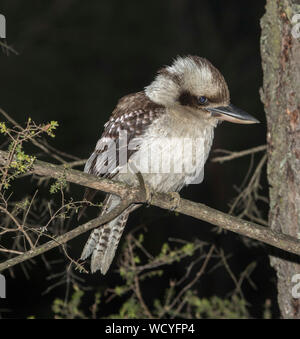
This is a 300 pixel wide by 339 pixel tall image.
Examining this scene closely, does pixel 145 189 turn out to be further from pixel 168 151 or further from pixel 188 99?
pixel 188 99

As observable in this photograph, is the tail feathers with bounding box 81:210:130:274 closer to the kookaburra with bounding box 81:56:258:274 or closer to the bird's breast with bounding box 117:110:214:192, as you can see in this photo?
the kookaburra with bounding box 81:56:258:274

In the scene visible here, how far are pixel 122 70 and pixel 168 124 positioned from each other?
463 cm

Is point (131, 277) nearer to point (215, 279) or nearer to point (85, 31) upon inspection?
point (215, 279)

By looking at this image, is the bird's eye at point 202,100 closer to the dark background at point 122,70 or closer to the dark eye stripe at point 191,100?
the dark eye stripe at point 191,100

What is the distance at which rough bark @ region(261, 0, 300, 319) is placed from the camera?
3.61 meters

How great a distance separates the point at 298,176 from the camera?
3.60 meters

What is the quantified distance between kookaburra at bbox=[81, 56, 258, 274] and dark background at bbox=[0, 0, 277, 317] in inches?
99.1

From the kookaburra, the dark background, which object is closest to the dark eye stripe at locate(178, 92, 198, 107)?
the kookaburra

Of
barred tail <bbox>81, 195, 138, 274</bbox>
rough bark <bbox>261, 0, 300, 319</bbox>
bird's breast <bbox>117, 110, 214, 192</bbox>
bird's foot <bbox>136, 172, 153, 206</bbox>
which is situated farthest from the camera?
barred tail <bbox>81, 195, 138, 274</bbox>

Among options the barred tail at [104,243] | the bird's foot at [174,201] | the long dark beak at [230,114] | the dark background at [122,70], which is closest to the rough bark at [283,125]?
the long dark beak at [230,114]

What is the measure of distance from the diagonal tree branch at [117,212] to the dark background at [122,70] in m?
3.35

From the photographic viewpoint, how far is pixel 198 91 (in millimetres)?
3922

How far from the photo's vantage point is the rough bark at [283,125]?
3.61 meters

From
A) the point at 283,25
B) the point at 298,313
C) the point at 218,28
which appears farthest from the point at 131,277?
the point at 218,28
